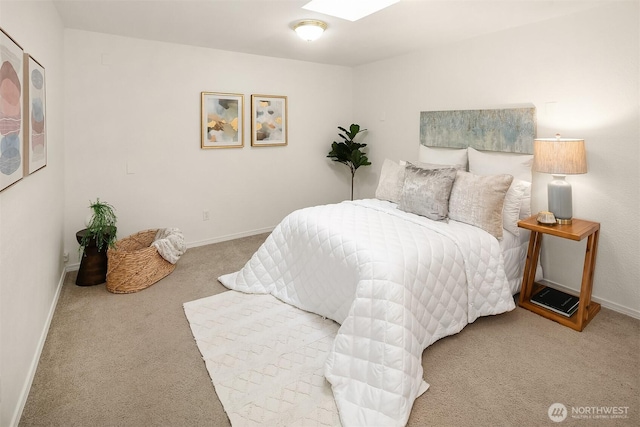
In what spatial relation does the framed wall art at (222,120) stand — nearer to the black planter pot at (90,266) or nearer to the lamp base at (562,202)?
the black planter pot at (90,266)

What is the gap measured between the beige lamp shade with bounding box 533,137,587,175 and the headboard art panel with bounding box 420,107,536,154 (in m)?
0.50

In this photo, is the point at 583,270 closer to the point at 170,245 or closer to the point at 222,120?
the point at 170,245

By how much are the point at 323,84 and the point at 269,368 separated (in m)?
3.89

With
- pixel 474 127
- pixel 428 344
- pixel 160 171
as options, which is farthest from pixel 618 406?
pixel 160 171

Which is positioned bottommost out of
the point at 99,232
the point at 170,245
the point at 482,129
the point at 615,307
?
the point at 615,307

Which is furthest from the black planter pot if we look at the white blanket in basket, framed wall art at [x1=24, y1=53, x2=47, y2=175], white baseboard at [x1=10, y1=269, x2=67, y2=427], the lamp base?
the lamp base

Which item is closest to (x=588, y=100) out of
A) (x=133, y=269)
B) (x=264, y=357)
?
(x=264, y=357)

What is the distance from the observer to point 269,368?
80.6 inches

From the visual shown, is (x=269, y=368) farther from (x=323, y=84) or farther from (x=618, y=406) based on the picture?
(x=323, y=84)

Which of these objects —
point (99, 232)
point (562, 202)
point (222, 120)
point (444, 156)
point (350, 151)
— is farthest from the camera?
point (350, 151)

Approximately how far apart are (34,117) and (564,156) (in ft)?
11.2

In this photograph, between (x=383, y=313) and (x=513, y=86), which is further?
(x=513, y=86)

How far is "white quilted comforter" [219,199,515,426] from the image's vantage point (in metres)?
1.79

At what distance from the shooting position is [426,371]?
2023 millimetres
